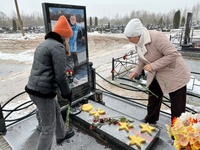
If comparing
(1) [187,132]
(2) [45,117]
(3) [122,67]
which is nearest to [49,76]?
(2) [45,117]

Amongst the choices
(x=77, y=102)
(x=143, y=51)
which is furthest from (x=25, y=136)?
(x=143, y=51)

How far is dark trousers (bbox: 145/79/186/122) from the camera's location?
2242 millimetres

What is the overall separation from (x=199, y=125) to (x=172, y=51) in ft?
4.14

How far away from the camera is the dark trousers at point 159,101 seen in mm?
2242

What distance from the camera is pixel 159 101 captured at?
8.70 ft

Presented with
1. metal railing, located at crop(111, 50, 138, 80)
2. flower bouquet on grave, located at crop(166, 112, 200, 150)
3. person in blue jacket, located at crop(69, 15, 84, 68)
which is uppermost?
person in blue jacket, located at crop(69, 15, 84, 68)

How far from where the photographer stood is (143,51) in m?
2.25

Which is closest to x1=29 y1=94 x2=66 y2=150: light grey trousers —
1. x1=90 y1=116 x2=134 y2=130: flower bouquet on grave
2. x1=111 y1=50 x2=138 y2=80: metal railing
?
x1=90 y1=116 x2=134 y2=130: flower bouquet on grave

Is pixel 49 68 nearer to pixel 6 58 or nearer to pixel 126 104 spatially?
pixel 126 104

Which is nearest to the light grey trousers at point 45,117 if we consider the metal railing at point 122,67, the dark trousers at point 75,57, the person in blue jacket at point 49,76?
the person in blue jacket at point 49,76

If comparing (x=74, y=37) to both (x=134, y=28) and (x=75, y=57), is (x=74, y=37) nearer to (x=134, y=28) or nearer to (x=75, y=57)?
(x=75, y=57)

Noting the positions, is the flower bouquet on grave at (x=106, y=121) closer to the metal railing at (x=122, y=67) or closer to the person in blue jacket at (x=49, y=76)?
the person in blue jacket at (x=49, y=76)

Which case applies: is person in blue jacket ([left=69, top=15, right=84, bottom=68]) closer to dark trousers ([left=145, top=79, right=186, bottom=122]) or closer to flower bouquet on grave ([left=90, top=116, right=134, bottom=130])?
flower bouquet on grave ([left=90, top=116, right=134, bottom=130])

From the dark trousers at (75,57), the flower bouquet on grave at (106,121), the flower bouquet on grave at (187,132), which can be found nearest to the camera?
the flower bouquet on grave at (187,132)
